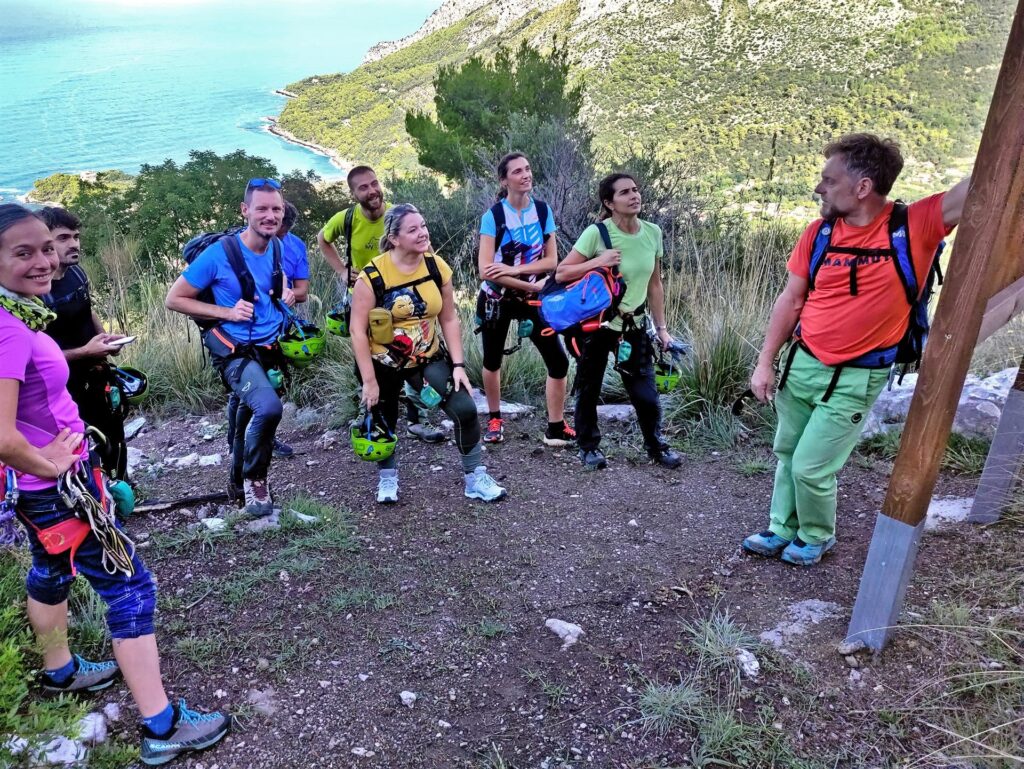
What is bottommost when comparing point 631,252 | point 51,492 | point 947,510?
point 947,510

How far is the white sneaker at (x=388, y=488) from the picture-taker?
4.17 metres

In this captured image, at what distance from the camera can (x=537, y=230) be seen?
4.59 metres

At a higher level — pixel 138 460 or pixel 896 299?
pixel 896 299

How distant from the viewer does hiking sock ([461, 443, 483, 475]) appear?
4.10m

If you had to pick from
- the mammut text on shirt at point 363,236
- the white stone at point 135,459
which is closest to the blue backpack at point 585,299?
the mammut text on shirt at point 363,236

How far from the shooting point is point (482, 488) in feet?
13.7

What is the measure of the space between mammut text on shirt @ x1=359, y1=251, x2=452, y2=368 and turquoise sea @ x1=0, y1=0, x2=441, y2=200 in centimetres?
2191

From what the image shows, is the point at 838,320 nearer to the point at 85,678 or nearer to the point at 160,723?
the point at 160,723

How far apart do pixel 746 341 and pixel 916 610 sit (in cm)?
263

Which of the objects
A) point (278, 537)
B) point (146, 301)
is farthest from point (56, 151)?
point (278, 537)

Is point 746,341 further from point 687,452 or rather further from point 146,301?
point 146,301

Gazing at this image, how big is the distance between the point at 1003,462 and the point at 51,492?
382cm

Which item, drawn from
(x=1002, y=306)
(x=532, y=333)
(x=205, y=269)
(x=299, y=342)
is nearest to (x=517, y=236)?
(x=532, y=333)

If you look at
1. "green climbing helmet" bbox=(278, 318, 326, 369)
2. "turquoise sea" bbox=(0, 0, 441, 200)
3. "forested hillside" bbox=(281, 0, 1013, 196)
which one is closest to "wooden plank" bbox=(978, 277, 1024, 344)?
"green climbing helmet" bbox=(278, 318, 326, 369)
